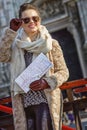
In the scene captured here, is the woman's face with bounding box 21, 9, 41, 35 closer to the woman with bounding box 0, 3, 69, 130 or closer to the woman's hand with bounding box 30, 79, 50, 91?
the woman with bounding box 0, 3, 69, 130

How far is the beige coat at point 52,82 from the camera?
Result: 83.4 inches

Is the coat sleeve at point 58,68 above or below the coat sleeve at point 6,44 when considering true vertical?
below

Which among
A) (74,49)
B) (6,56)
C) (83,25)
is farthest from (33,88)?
(74,49)

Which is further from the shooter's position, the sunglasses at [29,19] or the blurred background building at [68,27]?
the blurred background building at [68,27]

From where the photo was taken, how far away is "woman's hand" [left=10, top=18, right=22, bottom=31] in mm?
2203

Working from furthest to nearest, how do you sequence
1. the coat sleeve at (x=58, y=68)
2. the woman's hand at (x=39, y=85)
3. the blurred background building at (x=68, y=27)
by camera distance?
the blurred background building at (x=68, y=27), the coat sleeve at (x=58, y=68), the woman's hand at (x=39, y=85)

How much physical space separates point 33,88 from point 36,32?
39 centimetres

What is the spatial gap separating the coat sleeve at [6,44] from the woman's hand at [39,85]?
28 centimetres

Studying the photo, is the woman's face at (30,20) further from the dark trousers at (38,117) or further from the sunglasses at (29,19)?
the dark trousers at (38,117)

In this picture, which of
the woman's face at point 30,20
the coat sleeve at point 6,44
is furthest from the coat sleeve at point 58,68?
the coat sleeve at point 6,44

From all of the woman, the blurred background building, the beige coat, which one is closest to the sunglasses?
the woman

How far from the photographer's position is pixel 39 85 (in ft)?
6.80

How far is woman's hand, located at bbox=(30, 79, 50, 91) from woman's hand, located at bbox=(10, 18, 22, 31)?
393 millimetres

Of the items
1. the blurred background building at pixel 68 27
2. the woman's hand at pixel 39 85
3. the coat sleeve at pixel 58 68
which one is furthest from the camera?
the blurred background building at pixel 68 27
